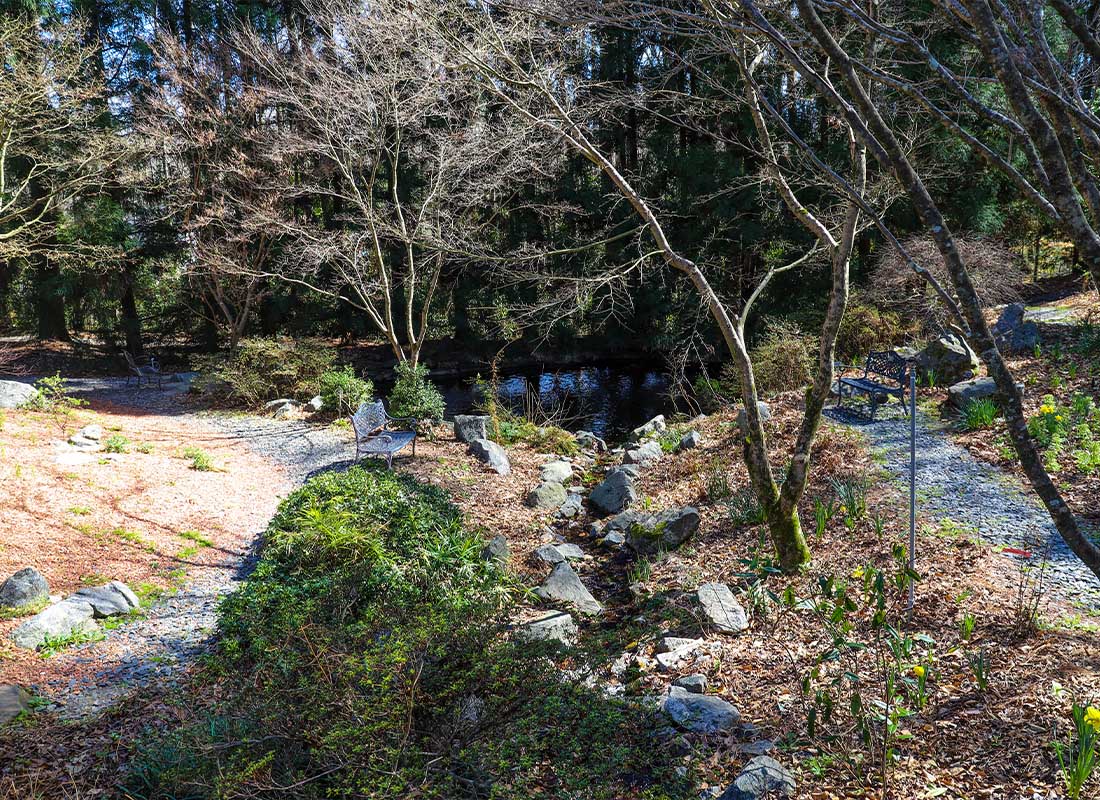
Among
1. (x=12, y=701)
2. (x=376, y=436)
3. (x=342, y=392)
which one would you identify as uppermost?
(x=342, y=392)

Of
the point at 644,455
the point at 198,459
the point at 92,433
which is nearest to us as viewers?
the point at 198,459

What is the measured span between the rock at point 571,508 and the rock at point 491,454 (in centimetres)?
101

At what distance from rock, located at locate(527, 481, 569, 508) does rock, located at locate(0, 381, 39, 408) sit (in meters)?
7.86

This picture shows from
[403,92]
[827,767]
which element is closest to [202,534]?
[827,767]

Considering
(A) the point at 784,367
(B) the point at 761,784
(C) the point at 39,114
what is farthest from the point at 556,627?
(C) the point at 39,114

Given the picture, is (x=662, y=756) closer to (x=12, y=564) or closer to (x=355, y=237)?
(x=12, y=564)

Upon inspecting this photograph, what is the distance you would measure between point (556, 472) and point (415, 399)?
2.72 meters

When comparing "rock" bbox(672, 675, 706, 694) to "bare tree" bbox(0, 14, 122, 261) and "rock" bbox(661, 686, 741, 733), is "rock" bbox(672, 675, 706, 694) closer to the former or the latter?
"rock" bbox(661, 686, 741, 733)

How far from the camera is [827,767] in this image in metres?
2.74

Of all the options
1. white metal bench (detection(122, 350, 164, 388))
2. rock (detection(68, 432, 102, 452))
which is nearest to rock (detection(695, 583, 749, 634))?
rock (detection(68, 432, 102, 452))

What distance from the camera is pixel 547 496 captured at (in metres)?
7.14

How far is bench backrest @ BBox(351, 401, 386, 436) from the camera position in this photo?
786cm

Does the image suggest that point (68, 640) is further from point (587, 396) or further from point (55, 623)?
point (587, 396)

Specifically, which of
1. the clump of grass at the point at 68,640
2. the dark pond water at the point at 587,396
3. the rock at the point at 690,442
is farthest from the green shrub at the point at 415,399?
the clump of grass at the point at 68,640
